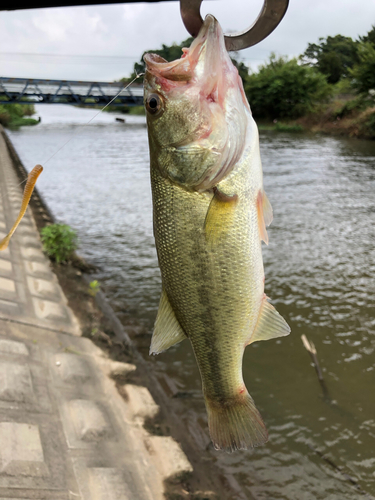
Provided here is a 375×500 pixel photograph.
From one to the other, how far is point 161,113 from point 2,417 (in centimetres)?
351

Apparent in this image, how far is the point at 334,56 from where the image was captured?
57.9 m

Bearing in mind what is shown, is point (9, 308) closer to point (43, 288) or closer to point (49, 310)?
point (49, 310)

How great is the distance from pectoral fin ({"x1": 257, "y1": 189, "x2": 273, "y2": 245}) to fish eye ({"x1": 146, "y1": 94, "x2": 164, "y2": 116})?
44cm

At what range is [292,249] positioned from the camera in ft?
33.8

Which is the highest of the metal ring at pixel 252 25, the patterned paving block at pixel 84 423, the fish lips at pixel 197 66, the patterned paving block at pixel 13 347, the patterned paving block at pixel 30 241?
the metal ring at pixel 252 25

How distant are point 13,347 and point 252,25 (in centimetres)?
460

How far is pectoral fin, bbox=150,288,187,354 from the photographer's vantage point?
60.0 inches

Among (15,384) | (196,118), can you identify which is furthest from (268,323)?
(15,384)

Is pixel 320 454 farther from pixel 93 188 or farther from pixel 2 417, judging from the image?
pixel 93 188

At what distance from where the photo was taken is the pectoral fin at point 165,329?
5.00 ft

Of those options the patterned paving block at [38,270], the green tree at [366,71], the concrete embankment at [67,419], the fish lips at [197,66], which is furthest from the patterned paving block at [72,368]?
the green tree at [366,71]

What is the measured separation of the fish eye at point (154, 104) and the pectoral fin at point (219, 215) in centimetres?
33

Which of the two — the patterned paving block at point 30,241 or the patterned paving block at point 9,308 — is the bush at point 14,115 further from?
the patterned paving block at point 9,308

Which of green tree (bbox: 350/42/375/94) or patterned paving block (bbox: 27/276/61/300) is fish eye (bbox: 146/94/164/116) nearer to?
patterned paving block (bbox: 27/276/61/300)
